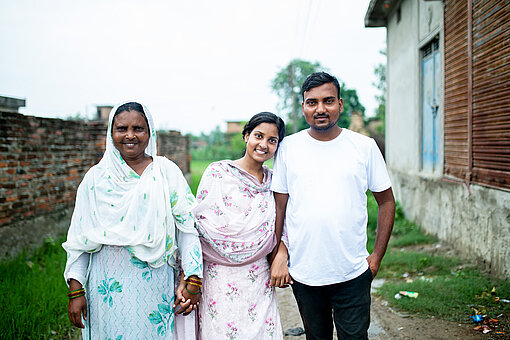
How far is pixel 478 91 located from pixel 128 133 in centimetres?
399

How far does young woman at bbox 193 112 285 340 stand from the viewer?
2.38 m

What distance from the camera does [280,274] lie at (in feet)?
7.62

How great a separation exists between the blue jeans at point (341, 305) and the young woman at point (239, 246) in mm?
240

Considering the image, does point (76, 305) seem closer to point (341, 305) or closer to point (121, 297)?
point (121, 297)

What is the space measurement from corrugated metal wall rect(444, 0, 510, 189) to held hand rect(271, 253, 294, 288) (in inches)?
108

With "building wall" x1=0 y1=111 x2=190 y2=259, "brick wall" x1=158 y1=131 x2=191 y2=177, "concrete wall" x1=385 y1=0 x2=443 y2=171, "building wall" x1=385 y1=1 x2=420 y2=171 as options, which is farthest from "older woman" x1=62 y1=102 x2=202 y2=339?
"brick wall" x1=158 y1=131 x2=191 y2=177

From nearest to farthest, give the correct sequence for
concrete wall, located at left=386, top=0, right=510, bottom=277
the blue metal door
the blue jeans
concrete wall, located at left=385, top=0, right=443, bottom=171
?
1. the blue jeans
2. concrete wall, located at left=386, top=0, right=510, bottom=277
3. the blue metal door
4. concrete wall, located at left=385, top=0, right=443, bottom=171

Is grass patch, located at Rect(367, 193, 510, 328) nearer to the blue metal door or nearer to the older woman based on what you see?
the blue metal door

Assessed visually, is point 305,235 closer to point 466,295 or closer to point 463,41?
point 466,295

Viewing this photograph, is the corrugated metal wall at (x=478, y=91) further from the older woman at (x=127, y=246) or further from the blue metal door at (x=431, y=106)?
the older woman at (x=127, y=246)

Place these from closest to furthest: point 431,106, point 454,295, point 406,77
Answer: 1. point 454,295
2. point 431,106
3. point 406,77

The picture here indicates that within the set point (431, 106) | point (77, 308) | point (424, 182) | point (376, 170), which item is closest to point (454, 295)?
point (376, 170)

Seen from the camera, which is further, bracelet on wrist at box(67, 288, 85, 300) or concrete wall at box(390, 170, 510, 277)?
concrete wall at box(390, 170, 510, 277)

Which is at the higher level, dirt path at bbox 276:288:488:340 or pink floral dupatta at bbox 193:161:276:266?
pink floral dupatta at bbox 193:161:276:266
